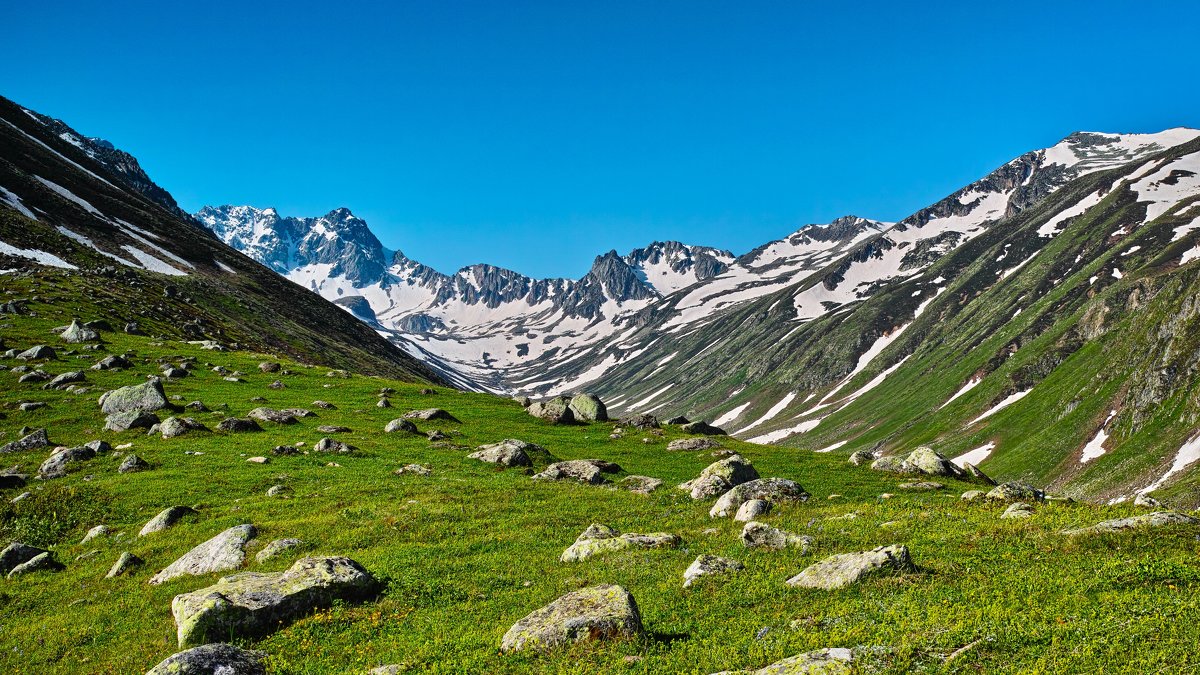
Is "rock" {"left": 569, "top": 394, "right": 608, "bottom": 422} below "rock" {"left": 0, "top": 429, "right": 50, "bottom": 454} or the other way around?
below

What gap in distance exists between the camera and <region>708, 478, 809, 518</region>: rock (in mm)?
26328

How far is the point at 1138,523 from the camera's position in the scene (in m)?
18.0

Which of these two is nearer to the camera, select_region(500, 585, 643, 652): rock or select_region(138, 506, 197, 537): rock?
select_region(500, 585, 643, 652): rock

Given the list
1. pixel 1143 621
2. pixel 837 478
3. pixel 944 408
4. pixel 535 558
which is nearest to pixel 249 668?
pixel 535 558

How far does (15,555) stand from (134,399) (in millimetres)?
→ 24460

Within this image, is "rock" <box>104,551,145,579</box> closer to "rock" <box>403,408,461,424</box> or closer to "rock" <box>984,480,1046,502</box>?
"rock" <box>403,408,461,424</box>

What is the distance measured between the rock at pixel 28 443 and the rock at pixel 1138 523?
160ft

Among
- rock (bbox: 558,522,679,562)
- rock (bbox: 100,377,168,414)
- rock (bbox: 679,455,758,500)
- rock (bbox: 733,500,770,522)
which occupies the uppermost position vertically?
rock (bbox: 100,377,168,414)

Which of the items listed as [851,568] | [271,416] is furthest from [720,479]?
[271,416]

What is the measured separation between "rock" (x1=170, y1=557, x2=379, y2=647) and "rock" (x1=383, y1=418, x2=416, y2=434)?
94.0ft

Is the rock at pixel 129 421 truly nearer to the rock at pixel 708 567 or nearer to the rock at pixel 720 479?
the rock at pixel 720 479

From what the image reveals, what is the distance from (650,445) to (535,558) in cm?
2723

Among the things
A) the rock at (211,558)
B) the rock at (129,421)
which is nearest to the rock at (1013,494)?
the rock at (211,558)

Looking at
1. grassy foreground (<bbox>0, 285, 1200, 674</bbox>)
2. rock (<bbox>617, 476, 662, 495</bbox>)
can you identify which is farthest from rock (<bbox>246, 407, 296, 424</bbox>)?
rock (<bbox>617, 476, 662, 495</bbox>)
